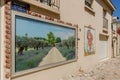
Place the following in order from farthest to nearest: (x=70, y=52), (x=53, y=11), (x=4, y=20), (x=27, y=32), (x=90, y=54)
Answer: (x=90, y=54), (x=70, y=52), (x=53, y=11), (x=27, y=32), (x=4, y=20)

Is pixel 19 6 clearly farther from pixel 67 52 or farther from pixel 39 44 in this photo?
pixel 67 52

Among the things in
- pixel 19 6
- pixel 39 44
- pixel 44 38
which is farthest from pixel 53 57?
pixel 19 6

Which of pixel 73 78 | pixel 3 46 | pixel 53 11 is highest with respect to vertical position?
pixel 53 11

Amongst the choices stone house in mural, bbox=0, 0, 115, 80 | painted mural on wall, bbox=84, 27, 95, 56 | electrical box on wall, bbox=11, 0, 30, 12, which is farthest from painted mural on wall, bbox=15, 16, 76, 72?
painted mural on wall, bbox=84, 27, 95, 56

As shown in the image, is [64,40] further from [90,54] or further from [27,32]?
[90,54]

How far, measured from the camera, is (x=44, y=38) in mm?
8812

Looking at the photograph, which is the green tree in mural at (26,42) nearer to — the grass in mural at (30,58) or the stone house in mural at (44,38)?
the stone house in mural at (44,38)

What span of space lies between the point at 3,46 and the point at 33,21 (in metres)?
1.74

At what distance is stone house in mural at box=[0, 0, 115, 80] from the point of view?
6.73 metres

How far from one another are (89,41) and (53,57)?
20.0 ft

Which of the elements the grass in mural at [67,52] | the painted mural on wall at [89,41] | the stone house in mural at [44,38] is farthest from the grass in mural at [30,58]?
the painted mural on wall at [89,41]

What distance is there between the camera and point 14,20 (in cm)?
693

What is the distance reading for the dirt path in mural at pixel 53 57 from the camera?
8.92 m

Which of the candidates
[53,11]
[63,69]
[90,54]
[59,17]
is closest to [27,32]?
[53,11]
